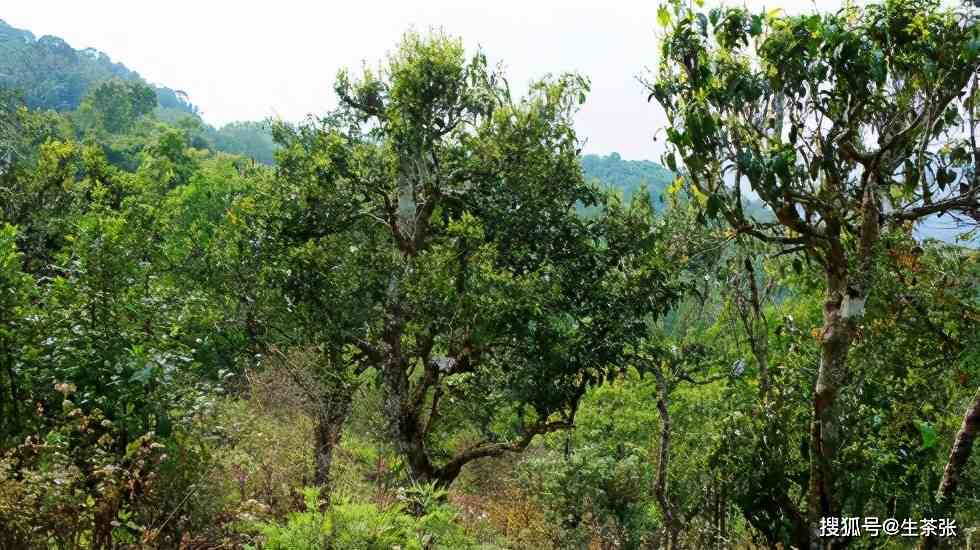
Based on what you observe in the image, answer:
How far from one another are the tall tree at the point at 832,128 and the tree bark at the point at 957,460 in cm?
90

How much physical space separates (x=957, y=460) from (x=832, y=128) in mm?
3244

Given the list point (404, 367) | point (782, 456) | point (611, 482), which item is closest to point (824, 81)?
point (782, 456)

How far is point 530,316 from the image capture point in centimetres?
Result: 778

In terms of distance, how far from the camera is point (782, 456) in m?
8.29

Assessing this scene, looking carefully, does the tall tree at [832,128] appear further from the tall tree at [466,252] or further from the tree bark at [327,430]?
the tree bark at [327,430]

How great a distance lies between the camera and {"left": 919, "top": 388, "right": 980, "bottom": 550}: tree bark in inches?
233

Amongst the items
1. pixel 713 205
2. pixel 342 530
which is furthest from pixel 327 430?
pixel 713 205

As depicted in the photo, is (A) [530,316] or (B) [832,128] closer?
(B) [832,128]

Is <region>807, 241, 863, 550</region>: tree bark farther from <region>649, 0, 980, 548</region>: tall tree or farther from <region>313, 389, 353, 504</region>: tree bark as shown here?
<region>313, 389, 353, 504</region>: tree bark

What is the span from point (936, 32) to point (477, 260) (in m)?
5.05

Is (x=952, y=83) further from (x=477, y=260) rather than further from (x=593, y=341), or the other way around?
(x=477, y=260)
